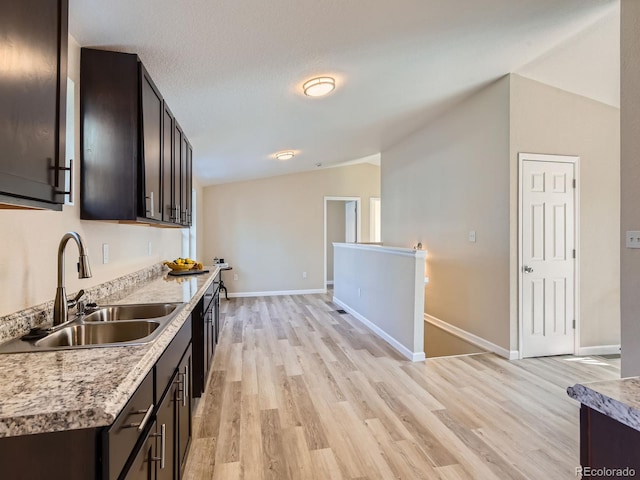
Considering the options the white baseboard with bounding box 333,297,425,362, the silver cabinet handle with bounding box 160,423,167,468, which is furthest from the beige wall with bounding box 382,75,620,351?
the silver cabinet handle with bounding box 160,423,167,468

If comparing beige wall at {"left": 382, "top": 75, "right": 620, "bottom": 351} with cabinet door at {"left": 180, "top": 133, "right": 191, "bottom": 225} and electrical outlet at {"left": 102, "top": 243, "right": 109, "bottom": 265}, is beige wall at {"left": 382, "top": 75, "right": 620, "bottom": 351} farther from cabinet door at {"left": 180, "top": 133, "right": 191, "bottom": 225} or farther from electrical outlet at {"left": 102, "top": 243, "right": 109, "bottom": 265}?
electrical outlet at {"left": 102, "top": 243, "right": 109, "bottom": 265}

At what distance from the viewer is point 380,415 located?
91.4 inches

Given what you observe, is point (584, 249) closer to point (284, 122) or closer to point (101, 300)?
point (284, 122)

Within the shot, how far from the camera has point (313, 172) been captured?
740 cm

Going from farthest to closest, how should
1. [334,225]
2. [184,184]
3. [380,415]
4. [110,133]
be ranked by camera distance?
1. [334,225]
2. [184,184]
3. [380,415]
4. [110,133]

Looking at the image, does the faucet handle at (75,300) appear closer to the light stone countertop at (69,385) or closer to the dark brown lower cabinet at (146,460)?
the light stone countertop at (69,385)

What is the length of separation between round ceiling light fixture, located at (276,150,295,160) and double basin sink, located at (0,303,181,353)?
141 inches

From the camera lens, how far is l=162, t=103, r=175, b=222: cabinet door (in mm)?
2344

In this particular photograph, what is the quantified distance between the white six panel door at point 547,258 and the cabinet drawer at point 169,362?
3.21 m

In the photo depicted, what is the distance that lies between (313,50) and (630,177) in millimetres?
2215

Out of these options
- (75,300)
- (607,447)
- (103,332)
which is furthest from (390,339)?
(607,447)


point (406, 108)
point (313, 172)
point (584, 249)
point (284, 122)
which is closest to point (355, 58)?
point (284, 122)

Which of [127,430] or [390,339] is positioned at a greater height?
[127,430]

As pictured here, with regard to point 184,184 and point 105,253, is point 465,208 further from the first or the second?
point 105,253
